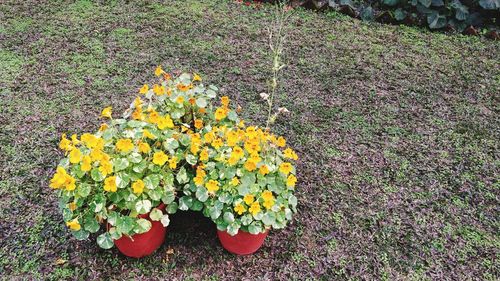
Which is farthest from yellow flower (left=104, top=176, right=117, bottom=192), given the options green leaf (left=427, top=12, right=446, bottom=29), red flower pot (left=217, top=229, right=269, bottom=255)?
green leaf (left=427, top=12, right=446, bottom=29)

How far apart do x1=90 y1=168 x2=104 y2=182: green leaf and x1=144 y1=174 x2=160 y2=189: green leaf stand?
0.18m

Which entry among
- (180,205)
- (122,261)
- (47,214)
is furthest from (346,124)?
(47,214)

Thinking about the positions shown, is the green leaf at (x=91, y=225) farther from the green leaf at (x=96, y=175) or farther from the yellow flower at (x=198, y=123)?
the yellow flower at (x=198, y=123)

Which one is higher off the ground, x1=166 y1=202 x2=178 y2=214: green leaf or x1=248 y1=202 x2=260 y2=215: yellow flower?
x1=248 y1=202 x2=260 y2=215: yellow flower

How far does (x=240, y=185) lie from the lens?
6.27ft

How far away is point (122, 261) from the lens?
2074 mm

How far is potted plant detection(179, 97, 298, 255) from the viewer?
1.90m

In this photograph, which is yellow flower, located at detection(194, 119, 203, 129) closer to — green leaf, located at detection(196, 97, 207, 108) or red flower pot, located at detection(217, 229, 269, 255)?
green leaf, located at detection(196, 97, 207, 108)

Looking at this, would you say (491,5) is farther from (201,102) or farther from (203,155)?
(203,155)

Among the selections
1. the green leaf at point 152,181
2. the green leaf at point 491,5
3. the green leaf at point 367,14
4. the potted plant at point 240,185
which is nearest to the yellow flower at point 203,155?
the potted plant at point 240,185

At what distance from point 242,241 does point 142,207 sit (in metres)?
0.50

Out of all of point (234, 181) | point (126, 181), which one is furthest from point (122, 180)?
point (234, 181)

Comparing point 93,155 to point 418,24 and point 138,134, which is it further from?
point 418,24

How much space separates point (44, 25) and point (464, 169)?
148 inches
